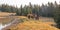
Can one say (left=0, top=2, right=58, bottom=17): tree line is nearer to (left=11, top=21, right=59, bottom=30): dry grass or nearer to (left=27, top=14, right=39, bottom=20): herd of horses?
(left=27, top=14, right=39, bottom=20): herd of horses

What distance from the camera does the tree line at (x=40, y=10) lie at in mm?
4160

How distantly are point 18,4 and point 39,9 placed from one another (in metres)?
0.58

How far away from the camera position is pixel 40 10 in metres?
4.28

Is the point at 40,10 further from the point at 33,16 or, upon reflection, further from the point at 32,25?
the point at 32,25

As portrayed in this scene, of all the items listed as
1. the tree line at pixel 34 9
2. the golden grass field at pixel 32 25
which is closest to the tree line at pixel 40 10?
the tree line at pixel 34 9

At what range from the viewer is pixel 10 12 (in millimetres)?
4391

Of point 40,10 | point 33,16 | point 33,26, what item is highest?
point 40,10

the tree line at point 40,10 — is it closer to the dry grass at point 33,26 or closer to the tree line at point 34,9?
the tree line at point 34,9

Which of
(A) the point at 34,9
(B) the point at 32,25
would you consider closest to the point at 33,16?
(A) the point at 34,9

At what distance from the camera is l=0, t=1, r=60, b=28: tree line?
4.16 m

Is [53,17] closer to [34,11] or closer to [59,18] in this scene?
[59,18]

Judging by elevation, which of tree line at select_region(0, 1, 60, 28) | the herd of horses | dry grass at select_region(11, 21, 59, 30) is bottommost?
dry grass at select_region(11, 21, 59, 30)

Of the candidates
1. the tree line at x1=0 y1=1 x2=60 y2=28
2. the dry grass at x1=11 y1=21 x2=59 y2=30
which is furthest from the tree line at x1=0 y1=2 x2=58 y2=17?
the dry grass at x1=11 y1=21 x2=59 y2=30

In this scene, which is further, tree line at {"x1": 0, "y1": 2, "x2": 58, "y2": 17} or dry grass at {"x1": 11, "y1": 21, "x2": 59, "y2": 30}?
tree line at {"x1": 0, "y1": 2, "x2": 58, "y2": 17}
